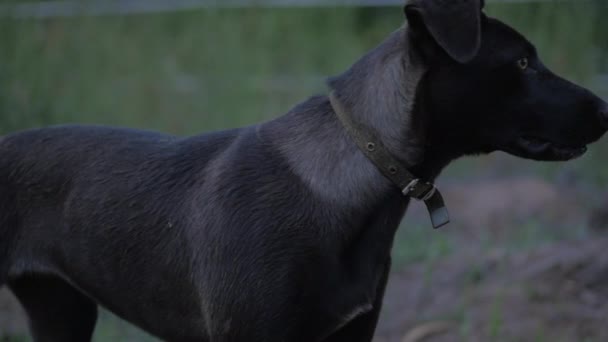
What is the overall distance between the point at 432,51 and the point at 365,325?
3.02 ft

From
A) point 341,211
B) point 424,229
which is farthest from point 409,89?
point 424,229

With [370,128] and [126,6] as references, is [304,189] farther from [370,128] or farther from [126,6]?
[126,6]

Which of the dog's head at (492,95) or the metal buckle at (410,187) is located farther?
the metal buckle at (410,187)

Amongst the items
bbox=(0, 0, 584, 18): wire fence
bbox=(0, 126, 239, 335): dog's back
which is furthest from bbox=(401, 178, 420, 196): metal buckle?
bbox=(0, 0, 584, 18): wire fence

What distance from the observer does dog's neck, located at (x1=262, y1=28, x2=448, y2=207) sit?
3.00m

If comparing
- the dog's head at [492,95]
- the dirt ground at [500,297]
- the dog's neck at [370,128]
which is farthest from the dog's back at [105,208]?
the dirt ground at [500,297]

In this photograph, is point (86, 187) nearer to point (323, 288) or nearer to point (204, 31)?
point (323, 288)

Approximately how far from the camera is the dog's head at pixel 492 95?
2869 mm

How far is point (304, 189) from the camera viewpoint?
9.89 feet

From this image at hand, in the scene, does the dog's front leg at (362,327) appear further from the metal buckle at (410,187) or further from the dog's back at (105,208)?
the dog's back at (105,208)

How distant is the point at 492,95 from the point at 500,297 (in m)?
2.25

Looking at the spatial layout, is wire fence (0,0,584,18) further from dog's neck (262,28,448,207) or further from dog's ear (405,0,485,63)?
dog's ear (405,0,485,63)

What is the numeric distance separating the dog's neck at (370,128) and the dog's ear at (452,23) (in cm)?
15

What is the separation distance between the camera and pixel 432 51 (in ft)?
9.66
